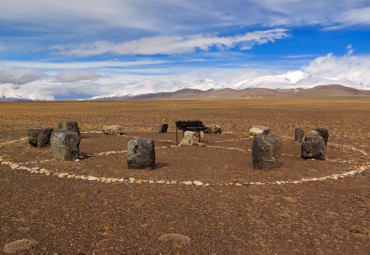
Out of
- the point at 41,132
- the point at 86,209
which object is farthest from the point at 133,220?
the point at 41,132

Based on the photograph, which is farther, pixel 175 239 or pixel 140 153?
pixel 140 153

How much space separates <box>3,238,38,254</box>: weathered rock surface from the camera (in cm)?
568

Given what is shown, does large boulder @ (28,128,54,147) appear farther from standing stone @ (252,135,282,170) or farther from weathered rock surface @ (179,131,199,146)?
standing stone @ (252,135,282,170)

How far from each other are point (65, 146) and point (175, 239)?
7.68 meters

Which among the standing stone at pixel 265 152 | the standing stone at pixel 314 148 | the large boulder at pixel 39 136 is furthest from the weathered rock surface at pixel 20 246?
the standing stone at pixel 314 148

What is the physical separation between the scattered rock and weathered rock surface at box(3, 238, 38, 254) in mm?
2307

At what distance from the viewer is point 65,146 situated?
486 inches

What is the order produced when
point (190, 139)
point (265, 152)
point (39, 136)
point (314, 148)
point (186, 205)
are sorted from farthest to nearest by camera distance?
point (190, 139) → point (39, 136) → point (314, 148) → point (265, 152) → point (186, 205)

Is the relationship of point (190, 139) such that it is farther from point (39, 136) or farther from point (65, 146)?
point (39, 136)

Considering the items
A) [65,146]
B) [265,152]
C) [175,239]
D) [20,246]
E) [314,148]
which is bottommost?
[175,239]

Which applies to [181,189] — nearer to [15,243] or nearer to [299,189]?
[299,189]

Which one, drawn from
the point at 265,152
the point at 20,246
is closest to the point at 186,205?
the point at 20,246

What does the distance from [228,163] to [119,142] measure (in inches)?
277

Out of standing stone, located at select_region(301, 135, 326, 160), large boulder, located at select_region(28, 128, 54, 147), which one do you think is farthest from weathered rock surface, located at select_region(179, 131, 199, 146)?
large boulder, located at select_region(28, 128, 54, 147)
